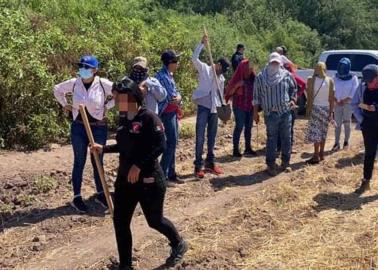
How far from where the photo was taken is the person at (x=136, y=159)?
4980 millimetres

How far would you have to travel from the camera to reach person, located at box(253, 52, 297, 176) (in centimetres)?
857

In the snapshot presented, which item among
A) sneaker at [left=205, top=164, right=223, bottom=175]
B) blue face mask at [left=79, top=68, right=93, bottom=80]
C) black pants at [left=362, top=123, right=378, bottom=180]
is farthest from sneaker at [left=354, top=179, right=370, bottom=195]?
blue face mask at [left=79, top=68, right=93, bottom=80]

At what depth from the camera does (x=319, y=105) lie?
958 cm

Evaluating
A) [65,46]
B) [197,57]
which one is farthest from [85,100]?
[65,46]

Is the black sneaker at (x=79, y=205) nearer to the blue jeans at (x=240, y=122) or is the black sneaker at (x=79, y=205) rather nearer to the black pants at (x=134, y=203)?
the black pants at (x=134, y=203)

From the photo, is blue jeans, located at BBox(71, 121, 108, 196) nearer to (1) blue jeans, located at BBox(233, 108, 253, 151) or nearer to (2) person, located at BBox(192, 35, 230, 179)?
(2) person, located at BBox(192, 35, 230, 179)

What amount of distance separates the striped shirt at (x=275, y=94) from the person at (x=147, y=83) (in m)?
1.96

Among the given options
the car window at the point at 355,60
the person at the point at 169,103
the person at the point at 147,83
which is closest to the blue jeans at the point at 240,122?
the person at the point at 169,103

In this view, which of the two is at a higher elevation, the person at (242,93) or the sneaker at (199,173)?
the person at (242,93)

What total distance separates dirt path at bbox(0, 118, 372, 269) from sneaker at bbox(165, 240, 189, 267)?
0.12 metres

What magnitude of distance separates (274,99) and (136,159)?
13.0 ft

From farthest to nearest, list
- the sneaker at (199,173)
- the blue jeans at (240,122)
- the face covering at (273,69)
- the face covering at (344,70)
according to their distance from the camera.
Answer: the face covering at (344,70) → the blue jeans at (240,122) → the sneaker at (199,173) → the face covering at (273,69)

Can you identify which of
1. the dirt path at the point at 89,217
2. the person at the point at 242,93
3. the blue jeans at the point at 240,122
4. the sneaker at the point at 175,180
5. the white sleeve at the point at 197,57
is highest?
the white sleeve at the point at 197,57

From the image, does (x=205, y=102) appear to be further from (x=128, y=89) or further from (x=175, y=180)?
(x=128, y=89)
